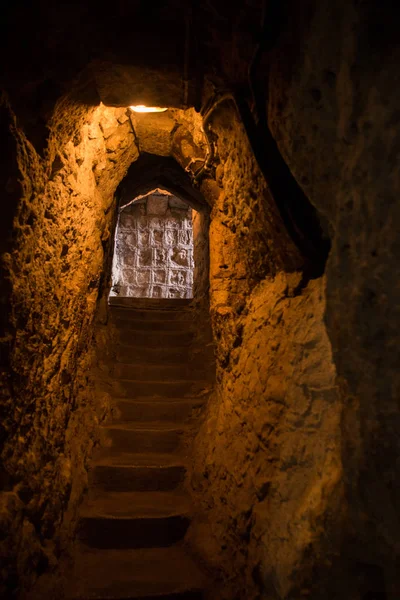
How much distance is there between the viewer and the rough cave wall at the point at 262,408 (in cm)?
127

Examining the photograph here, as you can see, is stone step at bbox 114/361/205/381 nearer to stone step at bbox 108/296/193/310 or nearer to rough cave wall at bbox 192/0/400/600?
stone step at bbox 108/296/193/310

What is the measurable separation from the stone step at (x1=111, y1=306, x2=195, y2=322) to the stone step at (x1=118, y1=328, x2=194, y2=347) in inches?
12.4

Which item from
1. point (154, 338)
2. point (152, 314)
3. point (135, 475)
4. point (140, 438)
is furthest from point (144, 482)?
point (152, 314)

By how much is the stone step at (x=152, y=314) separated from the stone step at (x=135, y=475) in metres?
1.97

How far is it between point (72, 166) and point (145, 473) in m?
1.98

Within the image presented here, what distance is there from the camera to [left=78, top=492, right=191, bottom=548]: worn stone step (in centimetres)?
220

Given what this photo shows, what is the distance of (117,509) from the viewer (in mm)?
2336

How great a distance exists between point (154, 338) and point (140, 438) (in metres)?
1.37

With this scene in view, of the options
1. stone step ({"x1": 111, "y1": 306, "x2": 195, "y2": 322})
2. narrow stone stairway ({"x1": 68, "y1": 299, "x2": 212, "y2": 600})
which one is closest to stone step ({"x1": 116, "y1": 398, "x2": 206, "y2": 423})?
narrow stone stairway ({"x1": 68, "y1": 299, "x2": 212, "y2": 600})

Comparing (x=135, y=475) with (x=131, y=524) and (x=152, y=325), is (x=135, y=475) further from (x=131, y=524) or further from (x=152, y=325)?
(x=152, y=325)

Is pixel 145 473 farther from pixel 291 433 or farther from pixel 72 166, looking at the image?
pixel 72 166

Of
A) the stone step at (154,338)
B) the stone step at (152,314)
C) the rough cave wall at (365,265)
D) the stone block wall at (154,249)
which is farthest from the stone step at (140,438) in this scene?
the stone block wall at (154,249)

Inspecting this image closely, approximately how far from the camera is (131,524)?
2.22 metres

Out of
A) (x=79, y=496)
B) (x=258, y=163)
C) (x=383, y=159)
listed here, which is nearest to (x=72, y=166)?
(x=258, y=163)
